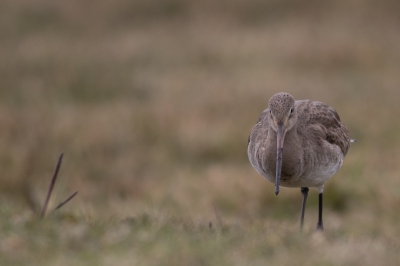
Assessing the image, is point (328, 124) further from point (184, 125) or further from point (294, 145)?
point (184, 125)

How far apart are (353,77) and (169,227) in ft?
36.8

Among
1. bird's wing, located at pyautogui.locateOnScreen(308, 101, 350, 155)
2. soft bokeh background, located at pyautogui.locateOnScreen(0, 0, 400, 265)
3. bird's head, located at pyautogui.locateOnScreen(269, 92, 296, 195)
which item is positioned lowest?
soft bokeh background, located at pyautogui.locateOnScreen(0, 0, 400, 265)

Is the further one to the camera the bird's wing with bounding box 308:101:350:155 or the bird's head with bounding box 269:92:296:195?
the bird's wing with bounding box 308:101:350:155

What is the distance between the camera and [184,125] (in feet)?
38.9

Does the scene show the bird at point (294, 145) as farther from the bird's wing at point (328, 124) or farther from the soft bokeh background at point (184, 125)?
the soft bokeh background at point (184, 125)

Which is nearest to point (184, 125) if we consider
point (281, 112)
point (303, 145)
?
point (303, 145)

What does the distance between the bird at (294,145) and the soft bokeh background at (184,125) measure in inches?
18.7

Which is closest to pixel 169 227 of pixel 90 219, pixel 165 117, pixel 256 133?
pixel 90 219

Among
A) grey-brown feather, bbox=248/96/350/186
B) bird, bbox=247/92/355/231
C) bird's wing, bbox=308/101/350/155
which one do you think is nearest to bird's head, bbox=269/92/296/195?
bird, bbox=247/92/355/231

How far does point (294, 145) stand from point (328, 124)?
84 centimetres

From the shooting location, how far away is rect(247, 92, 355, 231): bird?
18.1 ft

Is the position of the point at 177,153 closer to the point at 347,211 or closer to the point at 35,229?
the point at 347,211

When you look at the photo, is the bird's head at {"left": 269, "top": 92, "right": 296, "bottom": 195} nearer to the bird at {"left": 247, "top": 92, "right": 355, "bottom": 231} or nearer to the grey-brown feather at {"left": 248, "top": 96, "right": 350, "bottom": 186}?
the bird at {"left": 247, "top": 92, "right": 355, "bottom": 231}

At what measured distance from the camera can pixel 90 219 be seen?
5109mm
